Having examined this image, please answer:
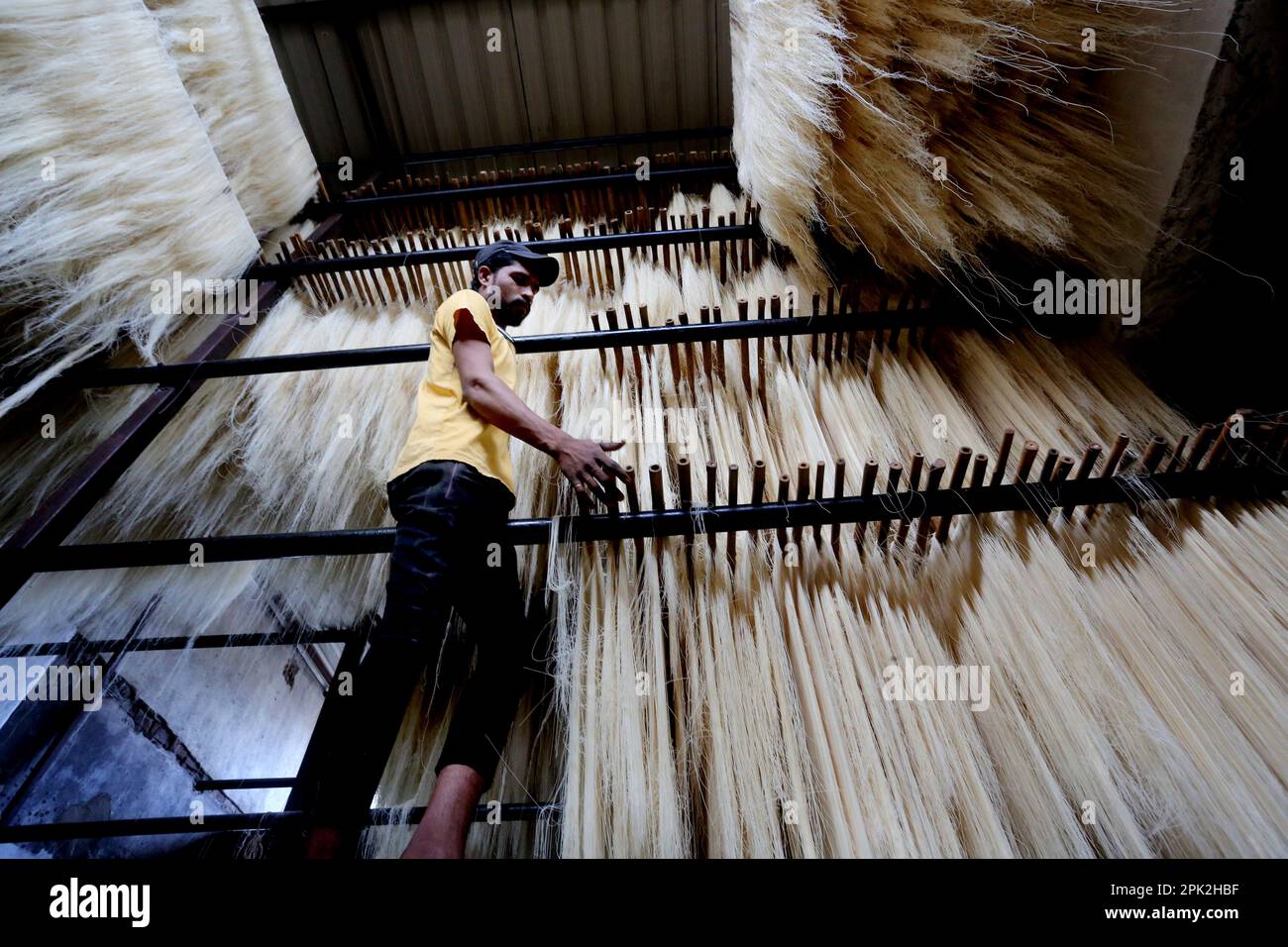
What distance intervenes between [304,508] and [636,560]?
1.00 metres

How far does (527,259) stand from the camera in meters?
1.43

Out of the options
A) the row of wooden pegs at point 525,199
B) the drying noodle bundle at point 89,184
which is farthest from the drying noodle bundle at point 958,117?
the drying noodle bundle at point 89,184

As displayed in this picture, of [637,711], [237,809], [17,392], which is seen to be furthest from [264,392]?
[237,809]

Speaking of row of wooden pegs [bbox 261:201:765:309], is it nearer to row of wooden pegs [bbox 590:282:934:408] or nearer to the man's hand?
row of wooden pegs [bbox 590:282:934:408]

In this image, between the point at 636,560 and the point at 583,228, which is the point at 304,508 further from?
the point at 583,228

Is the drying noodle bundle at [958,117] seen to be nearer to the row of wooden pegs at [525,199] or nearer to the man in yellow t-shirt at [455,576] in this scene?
the man in yellow t-shirt at [455,576]

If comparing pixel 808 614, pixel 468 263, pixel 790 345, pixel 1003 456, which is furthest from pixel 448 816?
pixel 468 263

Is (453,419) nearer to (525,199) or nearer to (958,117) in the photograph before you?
(958,117)

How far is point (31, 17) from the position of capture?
1388 mm

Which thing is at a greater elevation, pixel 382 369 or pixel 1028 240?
pixel 1028 240

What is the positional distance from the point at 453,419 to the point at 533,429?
19 cm

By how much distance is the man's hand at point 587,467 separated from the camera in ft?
3.41

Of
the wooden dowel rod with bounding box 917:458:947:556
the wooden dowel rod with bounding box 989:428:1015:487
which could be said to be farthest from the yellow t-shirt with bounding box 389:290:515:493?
the wooden dowel rod with bounding box 989:428:1015:487

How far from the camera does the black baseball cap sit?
4.70ft
